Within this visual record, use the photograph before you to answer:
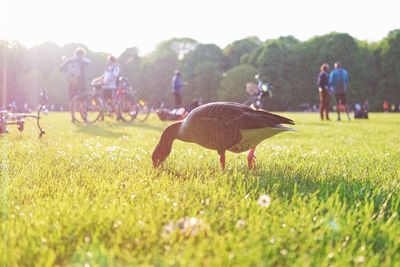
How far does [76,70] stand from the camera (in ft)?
64.1

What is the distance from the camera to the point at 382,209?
3.83 metres

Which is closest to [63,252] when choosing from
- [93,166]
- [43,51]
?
[93,166]

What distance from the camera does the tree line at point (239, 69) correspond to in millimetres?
82125

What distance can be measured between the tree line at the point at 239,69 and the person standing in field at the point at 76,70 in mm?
57601

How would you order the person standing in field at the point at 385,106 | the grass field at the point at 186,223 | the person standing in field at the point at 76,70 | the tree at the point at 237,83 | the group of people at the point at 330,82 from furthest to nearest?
the tree at the point at 237,83
the person standing in field at the point at 385,106
the group of people at the point at 330,82
the person standing in field at the point at 76,70
the grass field at the point at 186,223

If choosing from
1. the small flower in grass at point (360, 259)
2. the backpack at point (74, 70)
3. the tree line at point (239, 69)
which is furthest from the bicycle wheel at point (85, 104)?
the tree line at point (239, 69)

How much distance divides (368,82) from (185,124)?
3263 inches

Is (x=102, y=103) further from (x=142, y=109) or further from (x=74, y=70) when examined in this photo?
(x=142, y=109)

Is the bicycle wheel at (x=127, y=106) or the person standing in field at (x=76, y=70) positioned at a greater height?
the person standing in field at (x=76, y=70)

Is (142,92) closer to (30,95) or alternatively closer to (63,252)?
(30,95)

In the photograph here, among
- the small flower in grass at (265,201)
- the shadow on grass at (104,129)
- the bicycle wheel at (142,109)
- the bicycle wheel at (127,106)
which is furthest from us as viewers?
the bicycle wheel at (142,109)

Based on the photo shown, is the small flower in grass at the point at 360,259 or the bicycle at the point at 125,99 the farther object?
the bicycle at the point at 125,99

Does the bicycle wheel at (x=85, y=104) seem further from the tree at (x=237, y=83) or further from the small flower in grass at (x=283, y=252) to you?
the tree at (x=237, y=83)

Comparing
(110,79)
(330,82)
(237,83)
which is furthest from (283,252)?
(237,83)
